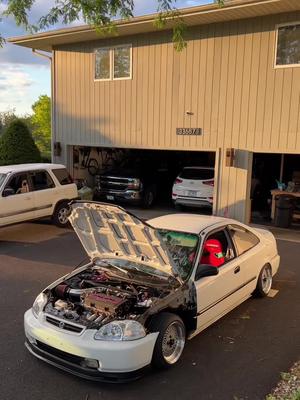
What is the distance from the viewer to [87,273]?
5.52 meters

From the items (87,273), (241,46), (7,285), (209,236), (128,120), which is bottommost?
(7,285)

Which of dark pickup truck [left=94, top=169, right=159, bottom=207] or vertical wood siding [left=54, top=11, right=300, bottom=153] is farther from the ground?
vertical wood siding [left=54, top=11, right=300, bottom=153]

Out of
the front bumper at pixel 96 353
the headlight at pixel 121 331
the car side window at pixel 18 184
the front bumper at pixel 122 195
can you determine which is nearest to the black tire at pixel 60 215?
the car side window at pixel 18 184

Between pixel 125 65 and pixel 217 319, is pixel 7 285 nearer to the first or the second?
pixel 217 319

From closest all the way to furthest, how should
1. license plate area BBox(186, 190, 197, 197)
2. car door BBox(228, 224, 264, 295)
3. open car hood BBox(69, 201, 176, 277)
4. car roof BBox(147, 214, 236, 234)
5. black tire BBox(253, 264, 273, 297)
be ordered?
open car hood BBox(69, 201, 176, 277)
car roof BBox(147, 214, 236, 234)
car door BBox(228, 224, 264, 295)
black tire BBox(253, 264, 273, 297)
license plate area BBox(186, 190, 197, 197)

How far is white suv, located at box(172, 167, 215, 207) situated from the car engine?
30.5 ft

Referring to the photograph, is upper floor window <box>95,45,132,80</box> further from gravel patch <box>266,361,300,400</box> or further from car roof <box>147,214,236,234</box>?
gravel patch <box>266,361,300,400</box>

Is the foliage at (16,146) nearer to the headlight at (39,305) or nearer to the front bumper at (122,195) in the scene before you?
the front bumper at (122,195)

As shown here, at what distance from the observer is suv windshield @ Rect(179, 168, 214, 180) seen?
14.7 meters

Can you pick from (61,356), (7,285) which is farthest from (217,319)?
(7,285)

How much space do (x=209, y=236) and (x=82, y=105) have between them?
37.6 feet

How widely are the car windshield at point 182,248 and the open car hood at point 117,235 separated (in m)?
0.26

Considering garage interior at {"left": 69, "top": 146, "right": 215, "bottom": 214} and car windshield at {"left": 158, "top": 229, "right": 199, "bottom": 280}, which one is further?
garage interior at {"left": 69, "top": 146, "right": 215, "bottom": 214}

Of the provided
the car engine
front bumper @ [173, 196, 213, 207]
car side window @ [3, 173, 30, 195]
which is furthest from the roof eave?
the car engine
